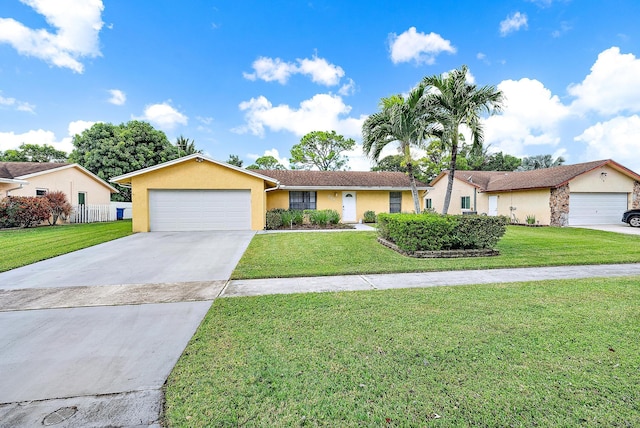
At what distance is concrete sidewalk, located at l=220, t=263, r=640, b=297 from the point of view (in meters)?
5.09

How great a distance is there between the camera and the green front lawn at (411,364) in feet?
6.69

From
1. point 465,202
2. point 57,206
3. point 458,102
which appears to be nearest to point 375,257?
point 458,102

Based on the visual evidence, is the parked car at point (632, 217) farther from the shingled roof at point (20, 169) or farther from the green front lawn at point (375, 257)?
the shingled roof at point (20, 169)

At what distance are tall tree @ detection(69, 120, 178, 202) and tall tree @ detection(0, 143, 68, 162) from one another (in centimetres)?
1399

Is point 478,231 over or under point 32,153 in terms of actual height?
under

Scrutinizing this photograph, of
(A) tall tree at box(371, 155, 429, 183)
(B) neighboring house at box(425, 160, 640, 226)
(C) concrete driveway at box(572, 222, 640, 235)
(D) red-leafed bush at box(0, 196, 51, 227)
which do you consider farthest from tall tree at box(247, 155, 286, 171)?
(C) concrete driveway at box(572, 222, 640, 235)

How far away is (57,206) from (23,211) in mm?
1955

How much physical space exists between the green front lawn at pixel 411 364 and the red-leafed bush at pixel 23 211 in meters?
17.4

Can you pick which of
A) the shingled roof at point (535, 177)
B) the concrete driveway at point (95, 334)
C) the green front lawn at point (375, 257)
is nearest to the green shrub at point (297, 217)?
the green front lawn at point (375, 257)

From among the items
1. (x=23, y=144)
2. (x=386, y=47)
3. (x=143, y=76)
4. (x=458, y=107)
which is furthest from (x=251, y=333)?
(x=23, y=144)

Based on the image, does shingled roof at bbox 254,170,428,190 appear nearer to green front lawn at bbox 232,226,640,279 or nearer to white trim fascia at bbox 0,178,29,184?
green front lawn at bbox 232,226,640,279

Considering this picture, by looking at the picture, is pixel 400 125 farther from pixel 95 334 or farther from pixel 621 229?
pixel 621 229

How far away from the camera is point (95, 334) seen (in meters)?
3.37

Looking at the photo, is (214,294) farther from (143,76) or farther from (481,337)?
(143,76)
